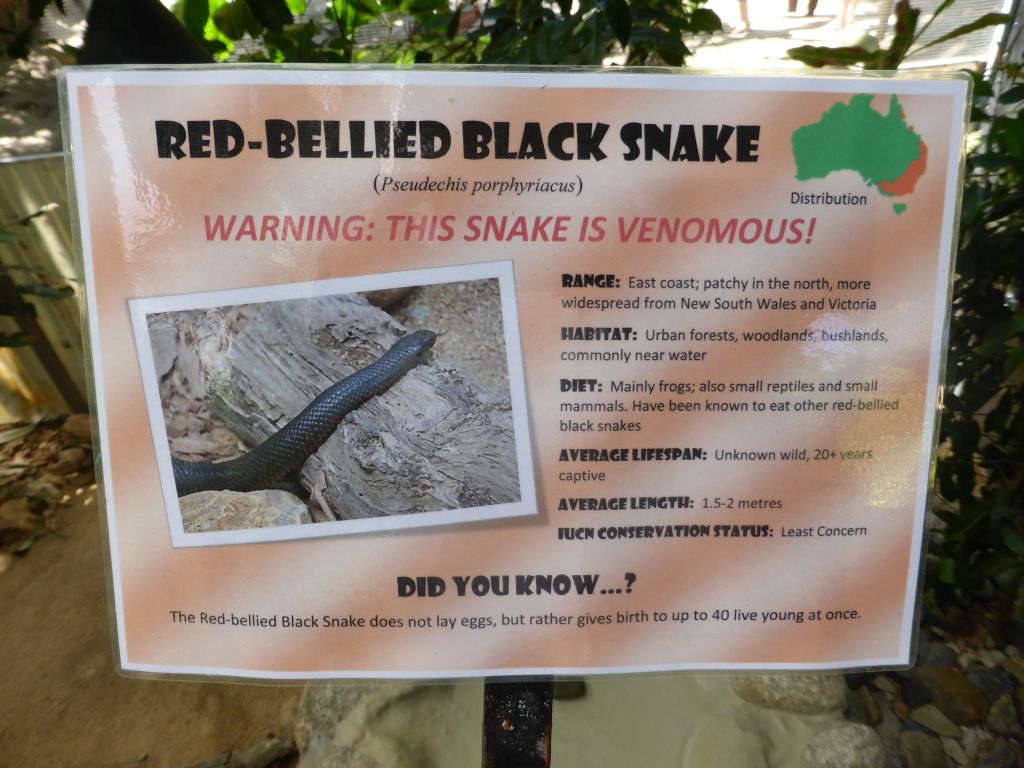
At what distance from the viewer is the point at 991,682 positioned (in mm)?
1724

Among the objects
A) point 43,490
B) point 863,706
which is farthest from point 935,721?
point 43,490

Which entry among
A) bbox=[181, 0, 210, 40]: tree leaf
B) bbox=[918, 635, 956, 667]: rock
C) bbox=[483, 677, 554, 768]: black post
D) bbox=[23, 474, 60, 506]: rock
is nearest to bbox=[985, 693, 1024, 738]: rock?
bbox=[918, 635, 956, 667]: rock

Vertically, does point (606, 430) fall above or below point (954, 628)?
above

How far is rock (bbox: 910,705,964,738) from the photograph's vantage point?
1.65 meters

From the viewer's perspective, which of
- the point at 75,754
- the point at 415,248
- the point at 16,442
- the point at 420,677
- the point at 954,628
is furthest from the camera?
the point at 16,442

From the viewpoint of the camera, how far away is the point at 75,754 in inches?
66.1

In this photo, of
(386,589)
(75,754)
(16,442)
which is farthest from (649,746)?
(16,442)

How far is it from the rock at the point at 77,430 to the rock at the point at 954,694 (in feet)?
11.0

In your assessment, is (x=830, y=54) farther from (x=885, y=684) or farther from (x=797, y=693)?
(x=885, y=684)

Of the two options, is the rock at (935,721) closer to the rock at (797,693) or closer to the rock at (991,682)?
the rock at (991,682)

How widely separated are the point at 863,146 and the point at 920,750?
1.52m

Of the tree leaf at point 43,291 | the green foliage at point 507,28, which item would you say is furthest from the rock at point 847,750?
the tree leaf at point 43,291

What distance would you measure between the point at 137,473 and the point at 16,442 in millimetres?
3148

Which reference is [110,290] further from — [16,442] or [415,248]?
[16,442]
